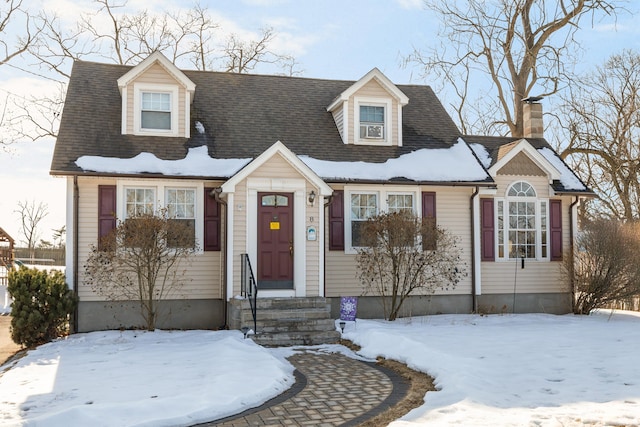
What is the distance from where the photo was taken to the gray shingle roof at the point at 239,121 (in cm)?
1341

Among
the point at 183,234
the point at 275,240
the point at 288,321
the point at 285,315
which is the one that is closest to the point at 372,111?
the point at 275,240

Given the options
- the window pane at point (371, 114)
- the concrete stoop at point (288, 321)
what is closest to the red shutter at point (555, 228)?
the window pane at point (371, 114)

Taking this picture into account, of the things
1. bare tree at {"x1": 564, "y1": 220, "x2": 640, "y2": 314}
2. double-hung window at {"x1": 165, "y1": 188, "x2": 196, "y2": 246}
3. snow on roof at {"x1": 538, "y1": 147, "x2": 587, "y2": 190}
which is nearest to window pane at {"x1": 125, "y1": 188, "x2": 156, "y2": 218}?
double-hung window at {"x1": 165, "y1": 188, "x2": 196, "y2": 246}

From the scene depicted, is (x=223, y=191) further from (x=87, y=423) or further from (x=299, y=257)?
(x=87, y=423)

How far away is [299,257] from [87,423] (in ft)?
23.7

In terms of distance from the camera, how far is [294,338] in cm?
1116

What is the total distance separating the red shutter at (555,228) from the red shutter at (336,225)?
5457mm

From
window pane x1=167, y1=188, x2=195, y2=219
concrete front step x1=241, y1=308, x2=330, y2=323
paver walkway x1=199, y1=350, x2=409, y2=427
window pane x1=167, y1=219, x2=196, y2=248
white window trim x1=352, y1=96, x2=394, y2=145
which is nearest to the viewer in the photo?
paver walkway x1=199, y1=350, x2=409, y2=427

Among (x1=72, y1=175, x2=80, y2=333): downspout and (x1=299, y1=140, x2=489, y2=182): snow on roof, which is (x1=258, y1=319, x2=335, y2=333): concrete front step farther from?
(x1=72, y1=175, x2=80, y2=333): downspout

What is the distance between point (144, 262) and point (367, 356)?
4.92 metres

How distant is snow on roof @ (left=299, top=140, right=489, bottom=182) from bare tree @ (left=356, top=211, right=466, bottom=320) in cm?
108

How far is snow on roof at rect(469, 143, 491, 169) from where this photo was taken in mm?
15473

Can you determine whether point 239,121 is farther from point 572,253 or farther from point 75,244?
point 572,253

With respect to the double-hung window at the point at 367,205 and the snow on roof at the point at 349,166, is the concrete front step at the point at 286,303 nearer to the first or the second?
the double-hung window at the point at 367,205
